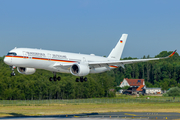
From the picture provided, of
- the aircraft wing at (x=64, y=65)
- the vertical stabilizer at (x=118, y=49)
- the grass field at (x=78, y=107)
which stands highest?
the vertical stabilizer at (x=118, y=49)

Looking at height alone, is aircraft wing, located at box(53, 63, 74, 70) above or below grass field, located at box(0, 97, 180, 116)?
above

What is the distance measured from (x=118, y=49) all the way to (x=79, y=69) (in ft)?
66.6

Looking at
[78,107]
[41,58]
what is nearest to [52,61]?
[41,58]

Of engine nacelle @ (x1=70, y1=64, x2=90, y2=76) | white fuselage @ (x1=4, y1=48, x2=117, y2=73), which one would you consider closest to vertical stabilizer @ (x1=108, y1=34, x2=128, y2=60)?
white fuselage @ (x1=4, y1=48, x2=117, y2=73)

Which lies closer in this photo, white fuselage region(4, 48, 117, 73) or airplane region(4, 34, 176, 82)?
white fuselage region(4, 48, 117, 73)

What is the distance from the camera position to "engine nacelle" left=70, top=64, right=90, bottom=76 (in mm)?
54188

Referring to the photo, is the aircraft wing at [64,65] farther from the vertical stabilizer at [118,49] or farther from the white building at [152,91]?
the white building at [152,91]

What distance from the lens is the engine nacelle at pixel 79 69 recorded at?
54188 mm

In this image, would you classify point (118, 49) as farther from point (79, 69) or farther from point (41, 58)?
point (41, 58)

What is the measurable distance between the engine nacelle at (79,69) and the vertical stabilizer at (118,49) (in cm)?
1644

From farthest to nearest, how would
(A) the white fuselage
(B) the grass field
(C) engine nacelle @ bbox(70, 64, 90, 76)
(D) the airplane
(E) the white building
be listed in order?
1. (E) the white building
2. (B) the grass field
3. (C) engine nacelle @ bbox(70, 64, 90, 76)
4. (D) the airplane
5. (A) the white fuselage

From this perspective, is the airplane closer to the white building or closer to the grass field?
the grass field

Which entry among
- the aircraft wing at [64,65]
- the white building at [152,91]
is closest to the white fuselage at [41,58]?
the aircraft wing at [64,65]

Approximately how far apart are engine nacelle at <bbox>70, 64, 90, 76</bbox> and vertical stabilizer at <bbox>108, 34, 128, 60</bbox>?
16441 millimetres
